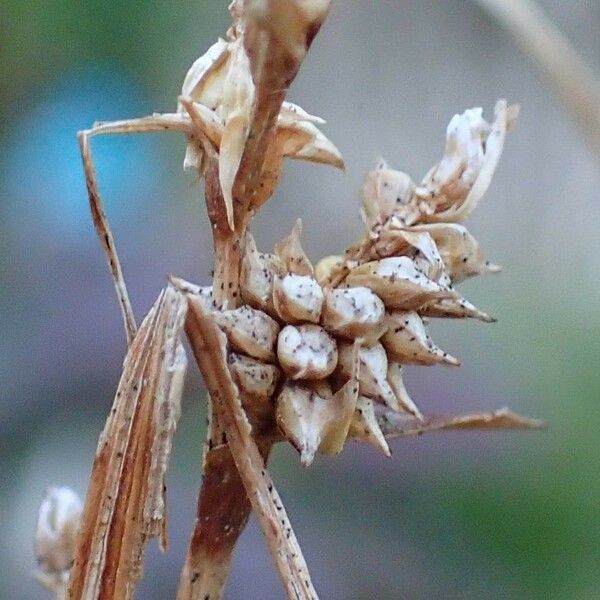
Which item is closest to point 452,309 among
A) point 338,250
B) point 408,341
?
point 408,341

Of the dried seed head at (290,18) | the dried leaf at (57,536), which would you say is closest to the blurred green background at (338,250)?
the dried leaf at (57,536)

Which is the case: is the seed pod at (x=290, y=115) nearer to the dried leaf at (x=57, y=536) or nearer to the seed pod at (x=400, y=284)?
the seed pod at (x=400, y=284)

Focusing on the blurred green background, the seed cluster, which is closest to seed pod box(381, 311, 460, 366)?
the seed cluster

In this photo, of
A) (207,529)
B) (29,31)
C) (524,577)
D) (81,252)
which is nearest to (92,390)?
(81,252)

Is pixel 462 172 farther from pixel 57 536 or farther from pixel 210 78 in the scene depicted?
pixel 57 536

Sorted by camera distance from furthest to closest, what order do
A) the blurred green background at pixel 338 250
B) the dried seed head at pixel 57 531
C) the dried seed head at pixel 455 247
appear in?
1. the blurred green background at pixel 338 250
2. the dried seed head at pixel 57 531
3. the dried seed head at pixel 455 247
